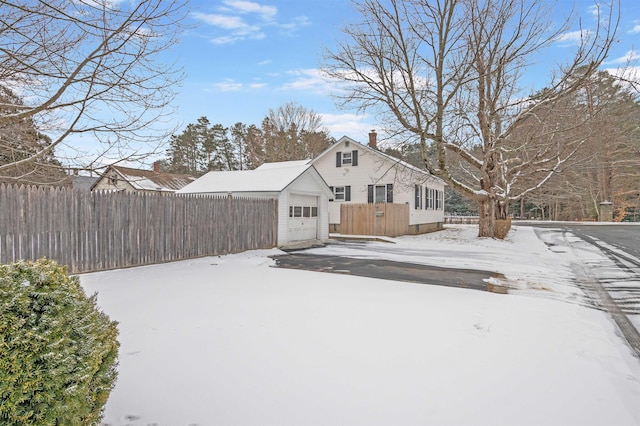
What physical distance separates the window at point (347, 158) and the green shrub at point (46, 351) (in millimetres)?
21737

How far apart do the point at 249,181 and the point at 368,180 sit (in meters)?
8.91

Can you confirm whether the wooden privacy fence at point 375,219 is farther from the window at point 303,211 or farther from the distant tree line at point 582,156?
the window at point 303,211

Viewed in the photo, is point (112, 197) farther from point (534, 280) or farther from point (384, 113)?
point (384, 113)

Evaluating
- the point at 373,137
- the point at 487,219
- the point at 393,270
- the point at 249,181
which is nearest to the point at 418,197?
the point at 373,137

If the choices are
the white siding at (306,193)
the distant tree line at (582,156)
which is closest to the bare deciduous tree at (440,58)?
the distant tree line at (582,156)

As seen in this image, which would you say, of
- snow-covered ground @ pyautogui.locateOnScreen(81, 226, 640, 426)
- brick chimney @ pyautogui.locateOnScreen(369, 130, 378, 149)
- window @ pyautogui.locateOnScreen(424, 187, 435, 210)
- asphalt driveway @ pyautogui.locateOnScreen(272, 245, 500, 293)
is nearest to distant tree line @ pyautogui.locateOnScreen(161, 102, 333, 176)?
brick chimney @ pyautogui.locateOnScreen(369, 130, 378, 149)

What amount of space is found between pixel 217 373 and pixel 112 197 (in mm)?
7474

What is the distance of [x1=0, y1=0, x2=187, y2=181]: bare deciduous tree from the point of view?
172 inches

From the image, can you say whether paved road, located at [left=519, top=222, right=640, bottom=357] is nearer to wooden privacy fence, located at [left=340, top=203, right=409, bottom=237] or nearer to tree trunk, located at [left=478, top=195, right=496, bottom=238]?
tree trunk, located at [left=478, top=195, right=496, bottom=238]

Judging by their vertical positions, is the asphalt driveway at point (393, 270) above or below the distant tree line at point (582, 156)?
below

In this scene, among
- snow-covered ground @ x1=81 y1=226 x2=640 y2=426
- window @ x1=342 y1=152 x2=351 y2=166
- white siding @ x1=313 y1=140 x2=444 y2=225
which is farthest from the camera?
window @ x1=342 y1=152 x2=351 y2=166

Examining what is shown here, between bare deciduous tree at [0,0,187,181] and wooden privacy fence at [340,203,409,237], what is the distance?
52.6ft

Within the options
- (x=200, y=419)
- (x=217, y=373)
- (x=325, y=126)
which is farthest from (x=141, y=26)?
(x=325, y=126)

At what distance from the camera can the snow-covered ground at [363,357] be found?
2.80m
